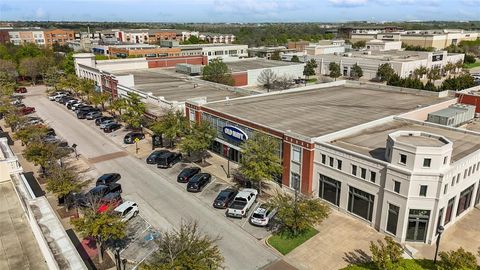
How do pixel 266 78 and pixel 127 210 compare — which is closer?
pixel 127 210

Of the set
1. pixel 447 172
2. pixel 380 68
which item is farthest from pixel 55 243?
pixel 380 68

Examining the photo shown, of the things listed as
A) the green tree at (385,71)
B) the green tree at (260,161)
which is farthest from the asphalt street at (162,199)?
the green tree at (385,71)

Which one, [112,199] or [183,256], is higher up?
[183,256]

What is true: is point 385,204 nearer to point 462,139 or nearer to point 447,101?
point 462,139

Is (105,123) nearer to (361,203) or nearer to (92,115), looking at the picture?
(92,115)

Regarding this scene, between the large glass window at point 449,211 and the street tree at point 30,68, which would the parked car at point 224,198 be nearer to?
the large glass window at point 449,211

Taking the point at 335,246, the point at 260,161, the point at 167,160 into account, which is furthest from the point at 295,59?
the point at 335,246

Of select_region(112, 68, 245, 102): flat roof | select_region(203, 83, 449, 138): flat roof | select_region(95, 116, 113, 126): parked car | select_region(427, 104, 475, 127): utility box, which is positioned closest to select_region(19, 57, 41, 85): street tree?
select_region(112, 68, 245, 102): flat roof

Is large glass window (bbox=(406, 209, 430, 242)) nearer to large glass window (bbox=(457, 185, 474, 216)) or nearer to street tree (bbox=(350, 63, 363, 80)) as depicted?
large glass window (bbox=(457, 185, 474, 216))
